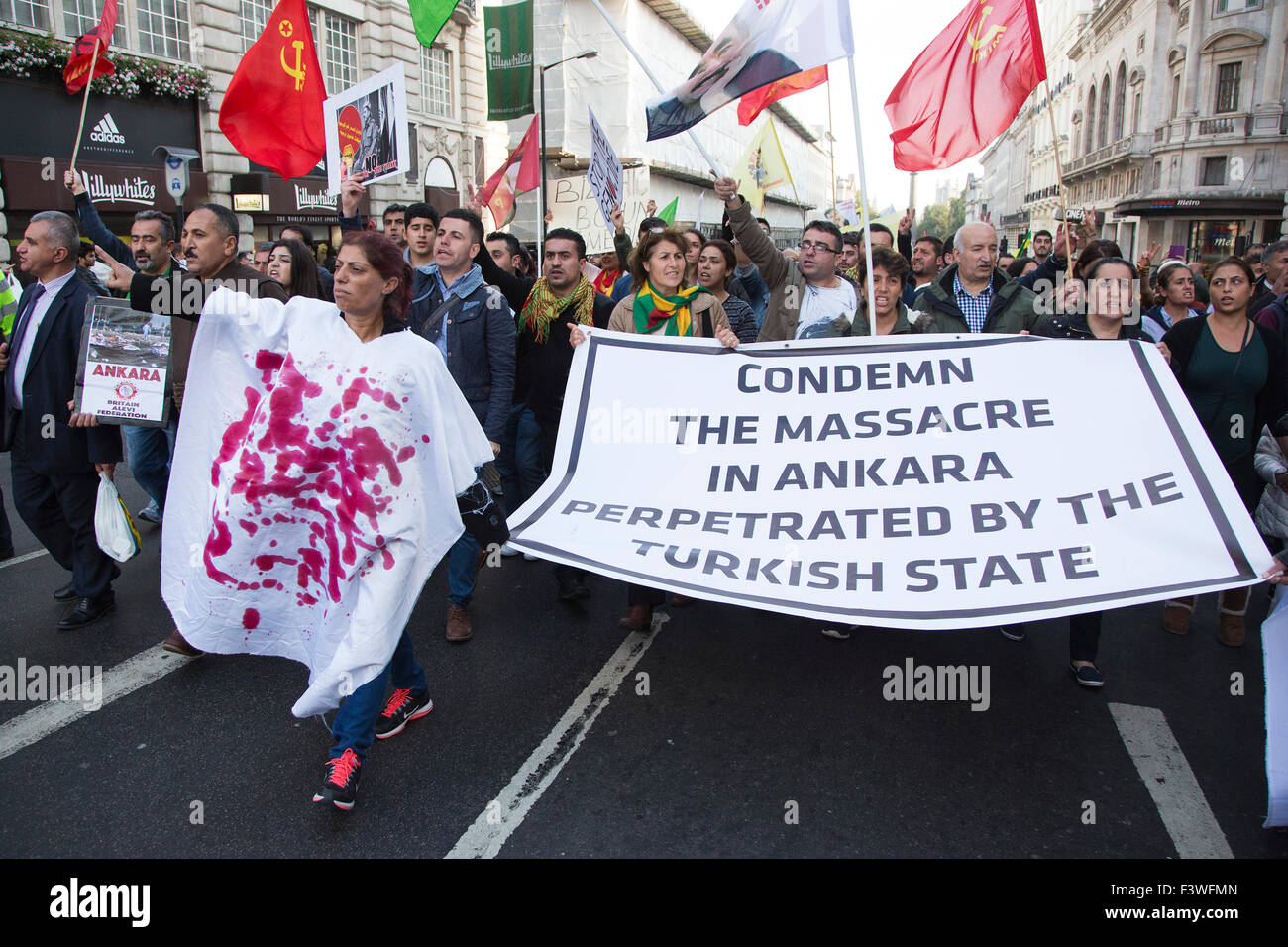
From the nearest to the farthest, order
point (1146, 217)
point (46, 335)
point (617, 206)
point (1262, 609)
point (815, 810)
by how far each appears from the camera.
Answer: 1. point (815, 810)
2. point (46, 335)
3. point (1262, 609)
4. point (617, 206)
5. point (1146, 217)

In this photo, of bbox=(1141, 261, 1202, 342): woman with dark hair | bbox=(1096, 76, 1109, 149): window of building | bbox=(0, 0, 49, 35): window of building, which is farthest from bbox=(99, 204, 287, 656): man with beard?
bbox=(1096, 76, 1109, 149): window of building

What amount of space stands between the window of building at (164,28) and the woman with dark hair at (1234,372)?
1963 cm

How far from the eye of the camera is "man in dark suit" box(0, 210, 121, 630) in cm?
467

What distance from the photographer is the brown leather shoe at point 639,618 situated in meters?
4.83

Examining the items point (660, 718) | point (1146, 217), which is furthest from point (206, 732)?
point (1146, 217)

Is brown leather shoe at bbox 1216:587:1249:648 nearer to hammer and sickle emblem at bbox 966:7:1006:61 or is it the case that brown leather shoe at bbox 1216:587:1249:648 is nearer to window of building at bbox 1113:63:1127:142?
hammer and sickle emblem at bbox 966:7:1006:61

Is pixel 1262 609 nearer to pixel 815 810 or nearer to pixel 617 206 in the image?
pixel 815 810

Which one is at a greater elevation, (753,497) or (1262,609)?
(753,497)

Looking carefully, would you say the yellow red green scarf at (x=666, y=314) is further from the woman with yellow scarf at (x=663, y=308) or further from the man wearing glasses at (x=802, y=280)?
the man wearing glasses at (x=802, y=280)

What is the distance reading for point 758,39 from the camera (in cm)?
480

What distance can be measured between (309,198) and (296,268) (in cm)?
1816

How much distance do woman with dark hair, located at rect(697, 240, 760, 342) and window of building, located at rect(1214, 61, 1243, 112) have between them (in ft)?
181

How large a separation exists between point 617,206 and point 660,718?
5341 mm

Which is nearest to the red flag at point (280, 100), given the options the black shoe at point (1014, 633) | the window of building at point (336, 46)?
the black shoe at point (1014, 633)
